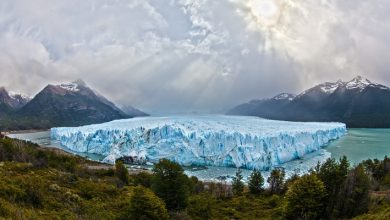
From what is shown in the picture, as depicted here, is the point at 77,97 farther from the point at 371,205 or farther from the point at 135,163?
the point at 371,205

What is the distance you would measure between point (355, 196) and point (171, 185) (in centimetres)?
871

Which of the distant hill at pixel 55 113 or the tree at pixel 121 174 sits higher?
the distant hill at pixel 55 113

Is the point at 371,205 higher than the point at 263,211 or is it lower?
higher

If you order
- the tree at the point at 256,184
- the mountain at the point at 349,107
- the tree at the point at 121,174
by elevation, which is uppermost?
the mountain at the point at 349,107

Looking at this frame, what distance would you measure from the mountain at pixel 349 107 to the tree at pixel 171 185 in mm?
141202

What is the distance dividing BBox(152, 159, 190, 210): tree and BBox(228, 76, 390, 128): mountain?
141202 mm

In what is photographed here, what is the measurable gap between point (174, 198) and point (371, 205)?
9251 mm

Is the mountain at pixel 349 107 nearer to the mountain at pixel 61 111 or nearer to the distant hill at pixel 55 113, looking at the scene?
the mountain at pixel 61 111

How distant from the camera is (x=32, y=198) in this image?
535 inches

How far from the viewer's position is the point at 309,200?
1752 cm

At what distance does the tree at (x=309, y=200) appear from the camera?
690 inches

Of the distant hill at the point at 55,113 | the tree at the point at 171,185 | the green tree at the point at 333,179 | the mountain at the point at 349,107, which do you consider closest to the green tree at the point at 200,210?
the tree at the point at 171,185

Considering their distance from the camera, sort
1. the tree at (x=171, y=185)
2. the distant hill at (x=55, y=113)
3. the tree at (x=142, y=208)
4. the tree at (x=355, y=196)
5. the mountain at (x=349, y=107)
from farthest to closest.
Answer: the distant hill at (x=55, y=113), the mountain at (x=349, y=107), the tree at (x=171, y=185), the tree at (x=355, y=196), the tree at (x=142, y=208)

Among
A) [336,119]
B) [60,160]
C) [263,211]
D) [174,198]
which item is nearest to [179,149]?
[60,160]
